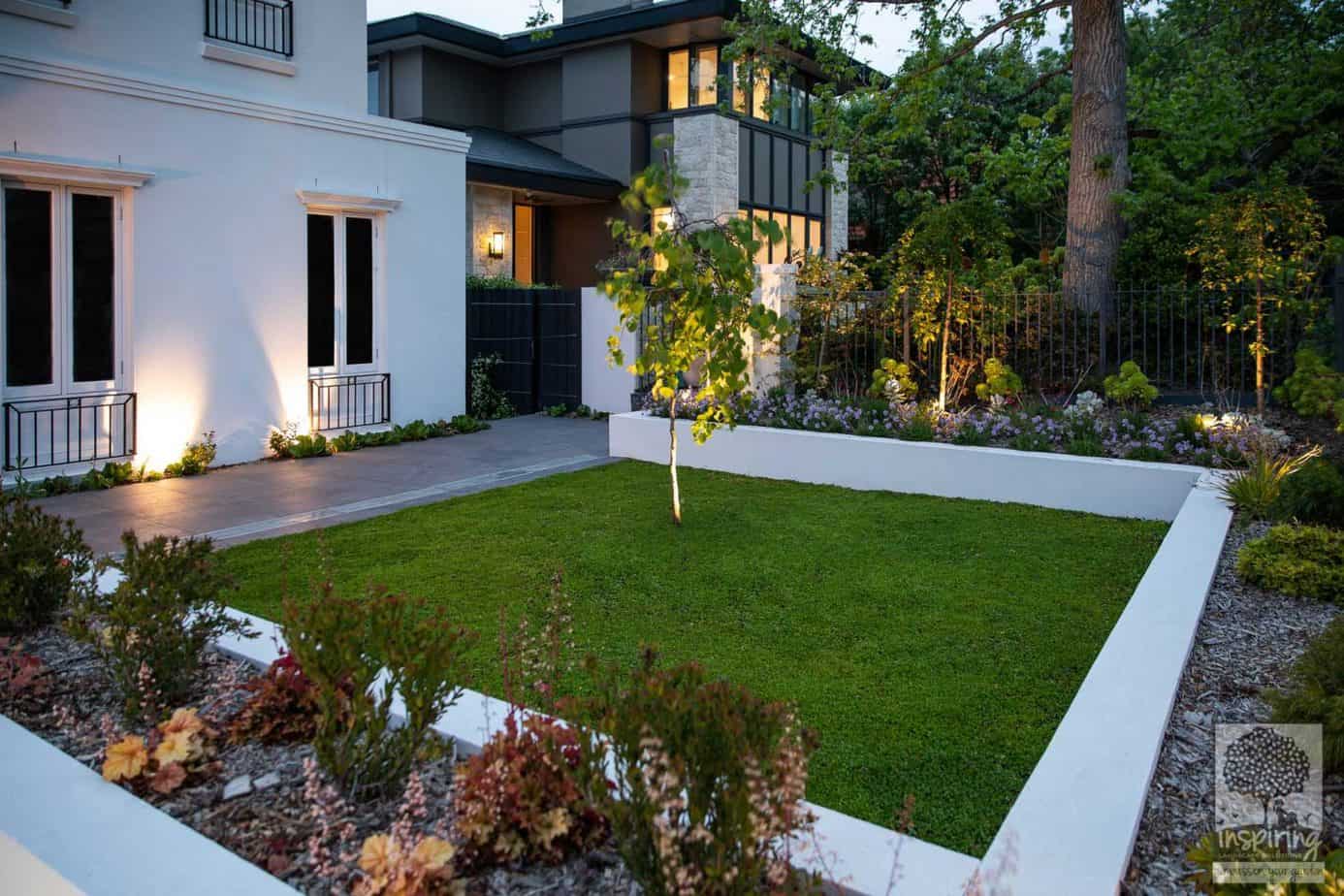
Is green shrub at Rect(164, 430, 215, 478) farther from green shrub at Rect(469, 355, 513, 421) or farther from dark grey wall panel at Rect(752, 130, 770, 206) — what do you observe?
dark grey wall panel at Rect(752, 130, 770, 206)

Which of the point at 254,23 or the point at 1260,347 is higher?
the point at 254,23

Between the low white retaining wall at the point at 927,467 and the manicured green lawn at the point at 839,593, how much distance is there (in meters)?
0.30

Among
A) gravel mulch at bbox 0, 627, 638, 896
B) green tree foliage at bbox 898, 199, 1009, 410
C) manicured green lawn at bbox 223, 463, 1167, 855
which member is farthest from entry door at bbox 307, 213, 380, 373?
→ gravel mulch at bbox 0, 627, 638, 896

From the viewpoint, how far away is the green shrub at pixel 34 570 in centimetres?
465

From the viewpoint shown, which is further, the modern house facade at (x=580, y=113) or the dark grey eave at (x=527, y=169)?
the modern house facade at (x=580, y=113)

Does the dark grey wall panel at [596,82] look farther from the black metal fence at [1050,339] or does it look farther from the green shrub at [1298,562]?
the green shrub at [1298,562]

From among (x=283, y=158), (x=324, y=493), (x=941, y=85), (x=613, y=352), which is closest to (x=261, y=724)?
(x=613, y=352)

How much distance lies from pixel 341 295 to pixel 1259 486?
32.1 ft

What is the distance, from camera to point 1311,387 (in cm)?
971

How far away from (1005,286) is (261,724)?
1060 cm

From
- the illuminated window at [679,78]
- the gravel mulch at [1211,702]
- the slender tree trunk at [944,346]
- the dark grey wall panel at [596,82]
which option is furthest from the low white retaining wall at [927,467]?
the illuminated window at [679,78]

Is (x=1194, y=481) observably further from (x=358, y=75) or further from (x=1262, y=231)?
(x=358, y=75)

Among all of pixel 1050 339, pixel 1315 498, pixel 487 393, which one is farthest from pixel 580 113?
pixel 1315 498

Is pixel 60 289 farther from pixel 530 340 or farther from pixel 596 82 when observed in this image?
pixel 596 82
